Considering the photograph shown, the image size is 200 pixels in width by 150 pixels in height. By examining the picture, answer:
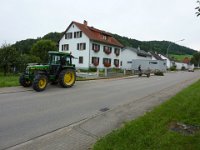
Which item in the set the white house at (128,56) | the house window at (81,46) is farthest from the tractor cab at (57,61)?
the white house at (128,56)

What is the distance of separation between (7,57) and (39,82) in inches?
478

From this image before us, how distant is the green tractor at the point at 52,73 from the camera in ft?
45.0

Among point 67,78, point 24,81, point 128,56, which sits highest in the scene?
point 128,56

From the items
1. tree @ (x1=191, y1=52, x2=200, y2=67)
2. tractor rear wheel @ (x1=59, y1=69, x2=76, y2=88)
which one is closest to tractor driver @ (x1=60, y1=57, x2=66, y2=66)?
tractor rear wheel @ (x1=59, y1=69, x2=76, y2=88)

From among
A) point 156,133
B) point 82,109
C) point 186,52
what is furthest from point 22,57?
point 186,52

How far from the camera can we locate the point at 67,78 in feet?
53.2

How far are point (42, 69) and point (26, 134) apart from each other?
9.22 metres

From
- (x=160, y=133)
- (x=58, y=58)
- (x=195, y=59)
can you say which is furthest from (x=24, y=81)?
(x=195, y=59)

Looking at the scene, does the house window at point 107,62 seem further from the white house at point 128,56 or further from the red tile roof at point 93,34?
the white house at point 128,56

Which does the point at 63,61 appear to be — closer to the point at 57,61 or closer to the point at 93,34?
the point at 57,61

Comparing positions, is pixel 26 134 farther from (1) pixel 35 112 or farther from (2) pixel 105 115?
(2) pixel 105 115

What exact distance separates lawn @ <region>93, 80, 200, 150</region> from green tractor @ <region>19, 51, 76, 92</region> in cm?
814

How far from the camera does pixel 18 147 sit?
5023mm

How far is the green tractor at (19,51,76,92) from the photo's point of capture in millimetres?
13702
